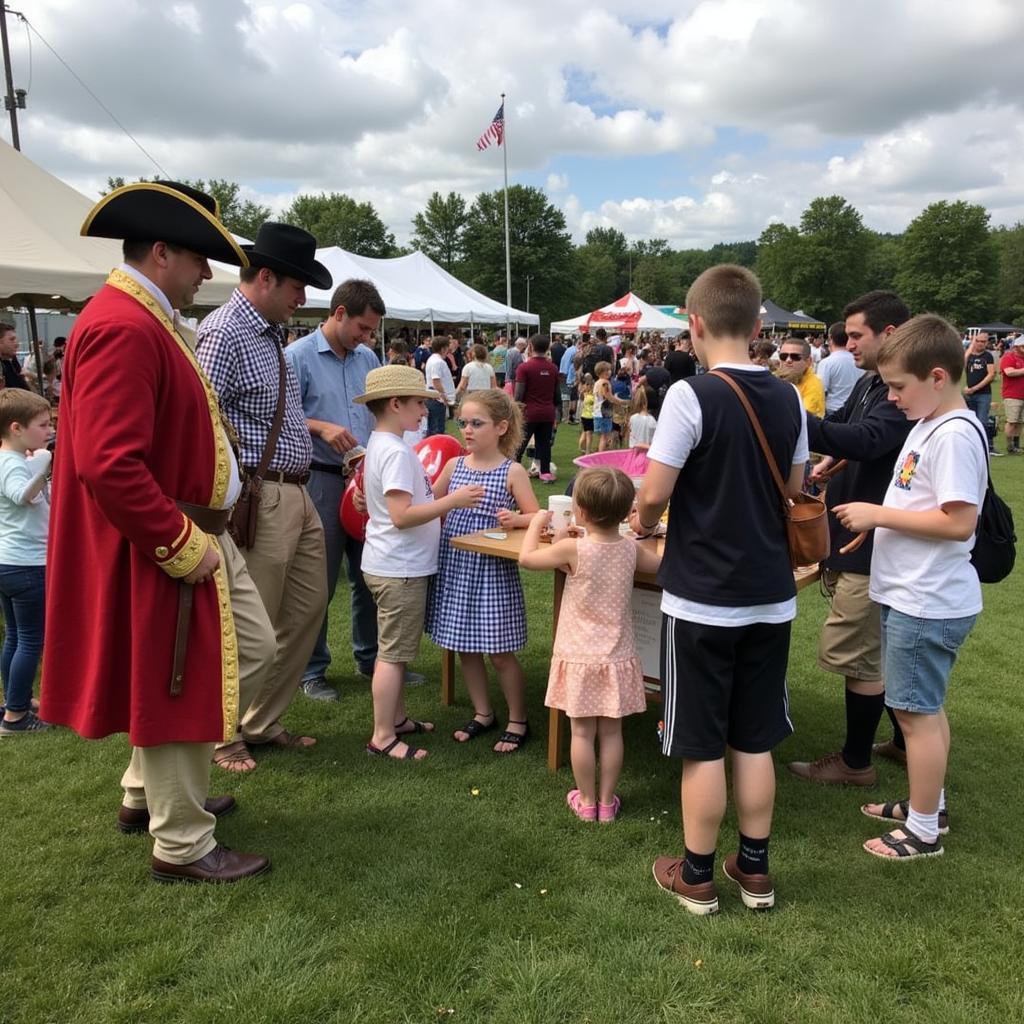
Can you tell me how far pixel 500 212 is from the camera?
66.0m

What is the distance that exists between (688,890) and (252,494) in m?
2.18

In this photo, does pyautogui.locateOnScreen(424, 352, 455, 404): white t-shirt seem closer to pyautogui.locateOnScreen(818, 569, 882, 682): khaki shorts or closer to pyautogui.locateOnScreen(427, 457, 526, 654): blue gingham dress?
pyautogui.locateOnScreen(427, 457, 526, 654): blue gingham dress

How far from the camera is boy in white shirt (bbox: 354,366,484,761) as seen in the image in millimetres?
3287

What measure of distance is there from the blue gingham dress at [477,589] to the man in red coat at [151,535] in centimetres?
117

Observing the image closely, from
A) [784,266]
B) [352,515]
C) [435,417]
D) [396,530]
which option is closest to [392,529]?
[396,530]

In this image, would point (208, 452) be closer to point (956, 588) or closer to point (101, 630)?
point (101, 630)

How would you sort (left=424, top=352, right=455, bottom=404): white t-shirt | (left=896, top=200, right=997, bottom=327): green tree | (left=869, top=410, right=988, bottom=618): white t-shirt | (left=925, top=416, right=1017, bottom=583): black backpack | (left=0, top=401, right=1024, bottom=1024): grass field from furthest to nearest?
(left=896, top=200, right=997, bottom=327): green tree
(left=424, top=352, right=455, bottom=404): white t-shirt
(left=925, top=416, right=1017, bottom=583): black backpack
(left=869, top=410, right=988, bottom=618): white t-shirt
(left=0, top=401, right=1024, bottom=1024): grass field

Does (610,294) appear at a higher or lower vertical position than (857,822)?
higher

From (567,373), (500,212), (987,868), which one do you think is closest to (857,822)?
(987,868)

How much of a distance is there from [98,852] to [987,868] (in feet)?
10.3

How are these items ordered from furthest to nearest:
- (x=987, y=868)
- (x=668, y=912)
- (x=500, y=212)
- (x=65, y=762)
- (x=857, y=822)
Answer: (x=500, y=212) < (x=65, y=762) < (x=857, y=822) < (x=987, y=868) < (x=668, y=912)

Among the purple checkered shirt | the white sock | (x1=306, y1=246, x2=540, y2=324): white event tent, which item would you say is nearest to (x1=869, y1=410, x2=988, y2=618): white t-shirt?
the white sock

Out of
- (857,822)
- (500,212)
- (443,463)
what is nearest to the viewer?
(857,822)

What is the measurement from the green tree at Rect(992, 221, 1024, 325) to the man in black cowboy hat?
8832 cm
